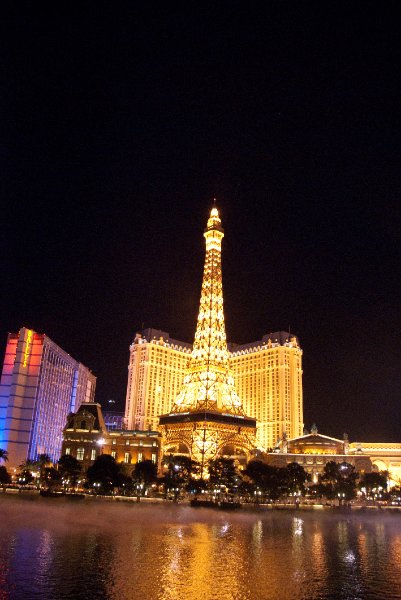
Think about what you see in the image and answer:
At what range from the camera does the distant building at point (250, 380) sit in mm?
141875

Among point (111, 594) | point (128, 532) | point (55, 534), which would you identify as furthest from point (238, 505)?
point (111, 594)

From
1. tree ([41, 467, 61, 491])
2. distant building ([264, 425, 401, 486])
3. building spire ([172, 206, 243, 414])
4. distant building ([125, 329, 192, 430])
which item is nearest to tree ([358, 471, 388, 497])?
distant building ([264, 425, 401, 486])

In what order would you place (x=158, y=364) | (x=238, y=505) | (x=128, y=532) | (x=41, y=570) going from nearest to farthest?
1. (x=41, y=570)
2. (x=128, y=532)
3. (x=238, y=505)
4. (x=158, y=364)

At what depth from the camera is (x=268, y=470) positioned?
271 ft

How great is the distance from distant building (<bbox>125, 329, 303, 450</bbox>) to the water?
9598 cm

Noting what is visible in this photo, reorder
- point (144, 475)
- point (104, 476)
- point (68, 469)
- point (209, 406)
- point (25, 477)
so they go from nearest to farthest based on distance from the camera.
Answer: point (104, 476), point (68, 469), point (144, 475), point (25, 477), point (209, 406)

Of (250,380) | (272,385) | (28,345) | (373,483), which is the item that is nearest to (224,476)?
(373,483)

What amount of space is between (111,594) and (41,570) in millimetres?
4616

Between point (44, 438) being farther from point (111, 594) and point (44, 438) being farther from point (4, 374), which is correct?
point (111, 594)

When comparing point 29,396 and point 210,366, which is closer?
point 210,366

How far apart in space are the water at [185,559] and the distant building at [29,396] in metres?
61.6

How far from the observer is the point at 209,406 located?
103250 millimetres

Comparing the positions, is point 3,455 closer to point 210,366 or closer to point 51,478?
point 51,478

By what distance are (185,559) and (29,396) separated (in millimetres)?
86314
